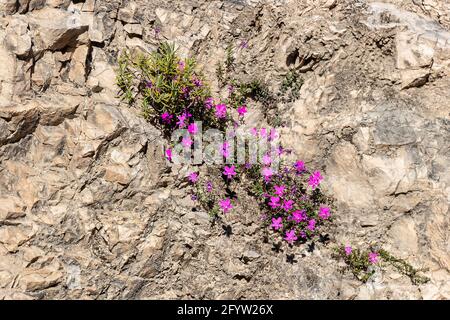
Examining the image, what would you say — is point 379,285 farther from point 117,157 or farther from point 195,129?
point 117,157

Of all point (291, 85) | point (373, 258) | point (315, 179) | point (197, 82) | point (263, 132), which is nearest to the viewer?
point (373, 258)

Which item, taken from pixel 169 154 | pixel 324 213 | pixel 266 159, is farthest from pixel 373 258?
pixel 169 154

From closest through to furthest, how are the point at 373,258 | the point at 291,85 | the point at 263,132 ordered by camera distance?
the point at 373,258
the point at 263,132
the point at 291,85

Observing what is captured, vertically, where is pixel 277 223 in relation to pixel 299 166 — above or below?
below

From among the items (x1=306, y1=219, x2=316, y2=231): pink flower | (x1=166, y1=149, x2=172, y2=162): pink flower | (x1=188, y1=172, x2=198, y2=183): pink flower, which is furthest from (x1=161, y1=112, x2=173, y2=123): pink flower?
(x1=306, y1=219, x2=316, y2=231): pink flower

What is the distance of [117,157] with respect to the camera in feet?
23.2

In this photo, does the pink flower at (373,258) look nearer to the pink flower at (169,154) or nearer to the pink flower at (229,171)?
the pink flower at (229,171)

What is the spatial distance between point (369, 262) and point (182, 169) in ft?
12.7

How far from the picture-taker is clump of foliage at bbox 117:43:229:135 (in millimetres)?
7402

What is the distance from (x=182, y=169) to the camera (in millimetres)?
7523

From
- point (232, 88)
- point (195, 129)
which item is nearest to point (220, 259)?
point (195, 129)

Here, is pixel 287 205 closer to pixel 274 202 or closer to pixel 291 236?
pixel 274 202

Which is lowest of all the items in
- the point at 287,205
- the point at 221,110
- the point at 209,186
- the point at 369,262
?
the point at 369,262

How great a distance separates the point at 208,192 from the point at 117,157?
1798 millimetres
